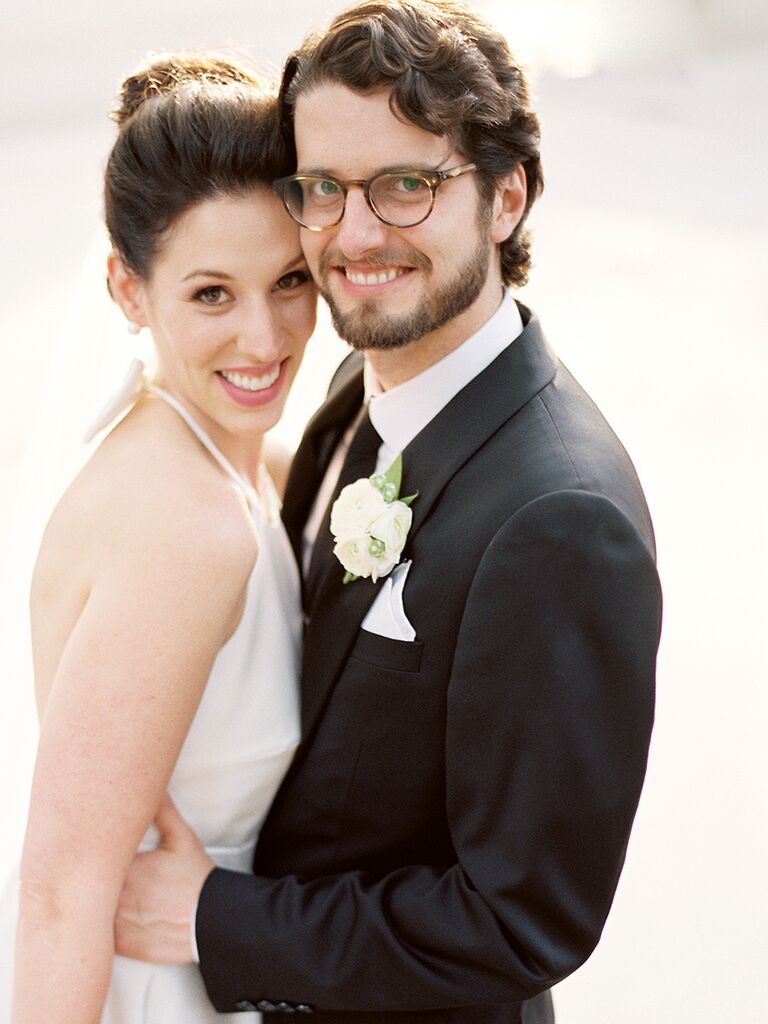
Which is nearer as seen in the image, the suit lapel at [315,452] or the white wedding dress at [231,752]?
the white wedding dress at [231,752]

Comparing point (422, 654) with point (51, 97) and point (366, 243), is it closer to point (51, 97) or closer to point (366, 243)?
point (366, 243)

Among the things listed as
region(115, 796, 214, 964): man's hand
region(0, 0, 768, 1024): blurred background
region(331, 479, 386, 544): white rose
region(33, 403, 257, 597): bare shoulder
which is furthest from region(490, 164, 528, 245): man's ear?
region(0, 0, 768, 1024): blurred background

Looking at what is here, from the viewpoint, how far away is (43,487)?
3865mm

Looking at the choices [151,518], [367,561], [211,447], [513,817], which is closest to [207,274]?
[211,447]

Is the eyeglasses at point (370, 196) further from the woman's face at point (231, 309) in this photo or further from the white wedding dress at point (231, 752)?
the white wedding dress at point (231, 752)

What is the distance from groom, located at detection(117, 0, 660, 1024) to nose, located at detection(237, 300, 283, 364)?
0.35ft

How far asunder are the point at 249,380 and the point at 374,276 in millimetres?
247

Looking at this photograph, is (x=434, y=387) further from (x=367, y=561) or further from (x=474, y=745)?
(x=474, y=745)

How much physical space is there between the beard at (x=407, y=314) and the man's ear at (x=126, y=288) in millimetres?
282

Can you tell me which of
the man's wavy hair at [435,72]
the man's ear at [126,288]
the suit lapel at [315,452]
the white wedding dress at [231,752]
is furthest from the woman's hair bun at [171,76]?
the suit lapel at [315,452]

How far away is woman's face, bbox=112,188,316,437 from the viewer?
1969 mm

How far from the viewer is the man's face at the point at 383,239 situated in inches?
77.1

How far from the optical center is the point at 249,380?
209 centimetres

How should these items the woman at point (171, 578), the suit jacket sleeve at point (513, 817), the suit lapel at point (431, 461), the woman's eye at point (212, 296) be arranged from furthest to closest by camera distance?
the woman's eye at point (212, 296)
the suit lapel at point (431, 461)
the woman at point (171, 578)
the suit jacket sleeve at point (513, 817)
